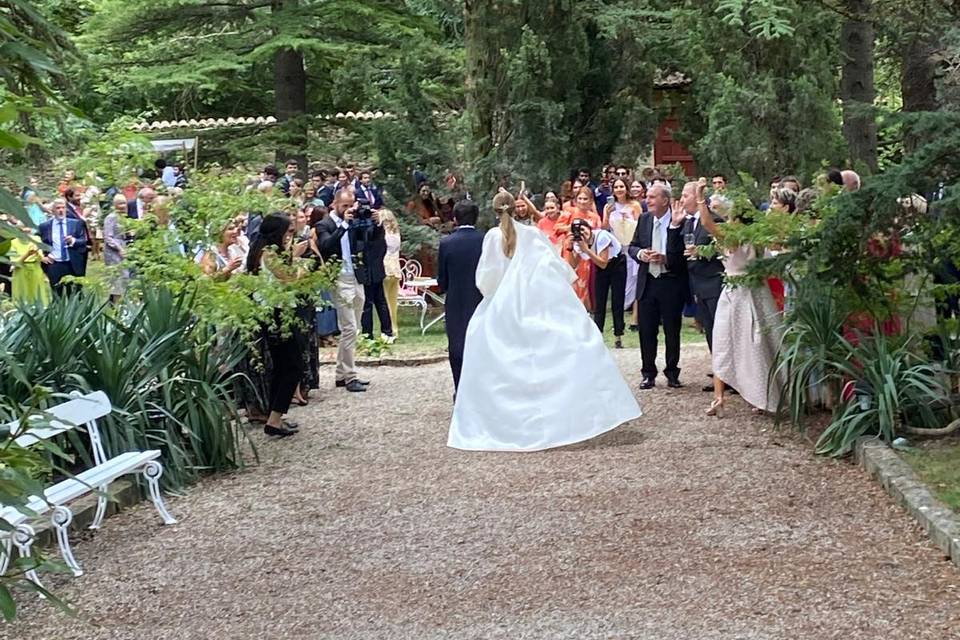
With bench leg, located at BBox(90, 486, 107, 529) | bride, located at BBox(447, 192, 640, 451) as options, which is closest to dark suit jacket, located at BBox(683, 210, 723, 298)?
bride, located at BBox(447, 192, 640, 451)

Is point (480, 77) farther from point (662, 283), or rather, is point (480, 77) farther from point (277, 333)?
point (277, 333)

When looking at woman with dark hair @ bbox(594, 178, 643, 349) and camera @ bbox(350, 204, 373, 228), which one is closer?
camera @ bbox(350, 204, 373, 228)

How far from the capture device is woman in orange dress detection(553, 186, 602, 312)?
16.3 meters

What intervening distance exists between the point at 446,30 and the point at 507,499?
79.7 feet

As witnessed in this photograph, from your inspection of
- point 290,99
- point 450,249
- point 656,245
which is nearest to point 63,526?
point 450,249

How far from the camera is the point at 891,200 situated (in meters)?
7.55

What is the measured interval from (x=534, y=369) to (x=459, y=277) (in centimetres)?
159

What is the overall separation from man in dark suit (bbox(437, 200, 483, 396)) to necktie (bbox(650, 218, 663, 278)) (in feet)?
5.46

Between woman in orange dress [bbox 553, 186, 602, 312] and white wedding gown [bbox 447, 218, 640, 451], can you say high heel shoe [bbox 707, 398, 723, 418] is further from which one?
woman in orange dress [bbox 553, 186, 602, 312]

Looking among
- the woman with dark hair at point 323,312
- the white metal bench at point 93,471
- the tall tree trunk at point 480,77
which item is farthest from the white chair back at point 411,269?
the white metal bench at point 93,471

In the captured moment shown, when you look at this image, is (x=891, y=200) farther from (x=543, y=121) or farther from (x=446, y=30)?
(x=446, y=30)

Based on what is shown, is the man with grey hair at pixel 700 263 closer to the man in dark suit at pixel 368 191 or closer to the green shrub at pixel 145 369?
the green shrub at pixel 145 369

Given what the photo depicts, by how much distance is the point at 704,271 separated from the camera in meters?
11.4

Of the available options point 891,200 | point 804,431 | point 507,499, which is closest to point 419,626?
point 507,499
